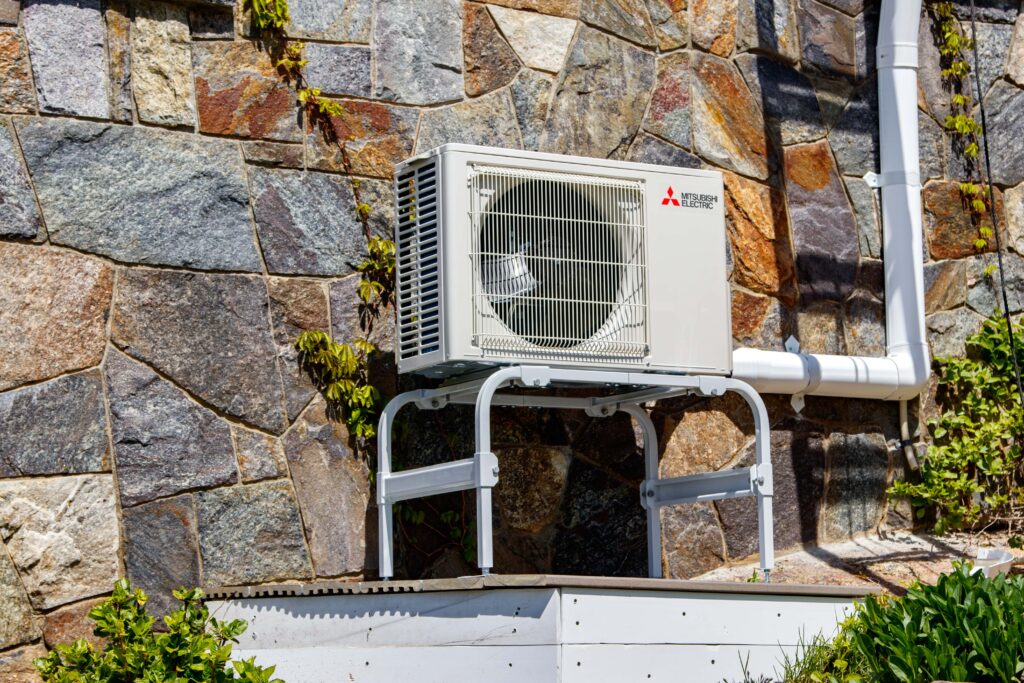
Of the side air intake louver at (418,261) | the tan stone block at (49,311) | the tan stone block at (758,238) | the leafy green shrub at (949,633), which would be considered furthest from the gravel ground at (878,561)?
the tan stone block at (49,311)

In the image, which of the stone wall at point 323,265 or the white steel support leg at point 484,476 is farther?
the stone wall at point 323,265

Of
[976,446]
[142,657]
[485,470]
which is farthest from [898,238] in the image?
[142,657]

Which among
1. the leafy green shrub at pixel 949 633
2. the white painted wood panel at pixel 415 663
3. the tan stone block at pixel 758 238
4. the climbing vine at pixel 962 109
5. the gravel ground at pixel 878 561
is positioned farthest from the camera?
the climbing vine at pixel 962 109

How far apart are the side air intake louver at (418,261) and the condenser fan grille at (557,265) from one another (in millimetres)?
152

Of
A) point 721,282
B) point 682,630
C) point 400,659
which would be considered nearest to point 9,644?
point 400,659

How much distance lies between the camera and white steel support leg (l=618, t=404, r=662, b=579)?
5.50 meters

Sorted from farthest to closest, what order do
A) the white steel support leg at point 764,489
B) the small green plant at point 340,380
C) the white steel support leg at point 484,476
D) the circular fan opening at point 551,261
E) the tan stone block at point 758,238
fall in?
the tan stone block at point 758,238
the small green plant at point 340,380
the white steel support leg at point 764,489
the circular fan opening at point 551,261
the white steel support leg at point 484,476

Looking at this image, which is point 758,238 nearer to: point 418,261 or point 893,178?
point 893,178

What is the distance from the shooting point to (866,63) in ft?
21.8

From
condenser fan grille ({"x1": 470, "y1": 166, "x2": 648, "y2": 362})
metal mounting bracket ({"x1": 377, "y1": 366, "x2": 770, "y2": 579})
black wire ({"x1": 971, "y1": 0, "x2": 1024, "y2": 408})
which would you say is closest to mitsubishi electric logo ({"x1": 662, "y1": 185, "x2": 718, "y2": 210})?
condenser fan grille ({"x1": 470, "y1": 166, "x2": 648, "y2": 362})

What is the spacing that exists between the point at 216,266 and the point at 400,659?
1492mm

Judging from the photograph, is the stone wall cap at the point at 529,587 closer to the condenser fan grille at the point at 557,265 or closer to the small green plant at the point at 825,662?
the small green plant at the point at 825,662

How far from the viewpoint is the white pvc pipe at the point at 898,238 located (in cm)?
612

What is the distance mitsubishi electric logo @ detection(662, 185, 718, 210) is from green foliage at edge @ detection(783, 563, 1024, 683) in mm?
1436
